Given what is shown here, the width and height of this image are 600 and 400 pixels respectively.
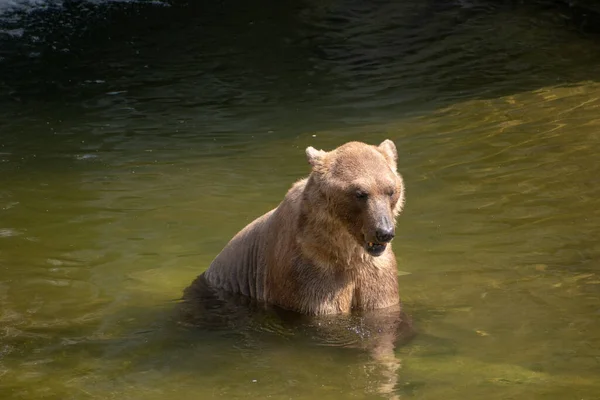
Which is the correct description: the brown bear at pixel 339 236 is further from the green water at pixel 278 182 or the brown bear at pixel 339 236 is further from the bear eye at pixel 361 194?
the green water at pixel 278 182

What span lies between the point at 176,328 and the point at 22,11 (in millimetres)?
16930

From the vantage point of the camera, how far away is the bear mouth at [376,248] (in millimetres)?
7613

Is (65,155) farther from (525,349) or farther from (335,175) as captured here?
(525,349)

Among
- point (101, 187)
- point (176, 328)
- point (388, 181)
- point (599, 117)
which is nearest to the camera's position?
point (388, 181)

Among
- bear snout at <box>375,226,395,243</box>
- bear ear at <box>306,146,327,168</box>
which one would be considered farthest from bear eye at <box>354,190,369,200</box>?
bear ear at <box>306,146,327,168</box>

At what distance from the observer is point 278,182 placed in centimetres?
1241

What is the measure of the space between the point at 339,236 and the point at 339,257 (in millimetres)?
184

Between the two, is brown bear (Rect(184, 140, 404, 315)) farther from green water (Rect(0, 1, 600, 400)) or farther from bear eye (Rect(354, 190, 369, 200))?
green water (Rect(0, 1, 600, 400))

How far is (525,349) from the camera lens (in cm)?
739

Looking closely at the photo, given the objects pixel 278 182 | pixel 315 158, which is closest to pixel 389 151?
pixel 315 158

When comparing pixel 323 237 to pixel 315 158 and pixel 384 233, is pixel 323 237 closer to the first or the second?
pixel 315 158

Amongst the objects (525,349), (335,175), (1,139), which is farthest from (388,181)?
(1,139)

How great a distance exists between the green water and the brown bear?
37 centimetres

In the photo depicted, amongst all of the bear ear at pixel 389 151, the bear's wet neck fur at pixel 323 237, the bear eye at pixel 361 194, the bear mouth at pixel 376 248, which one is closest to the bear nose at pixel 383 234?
the bear mouth at pixel 376 248
